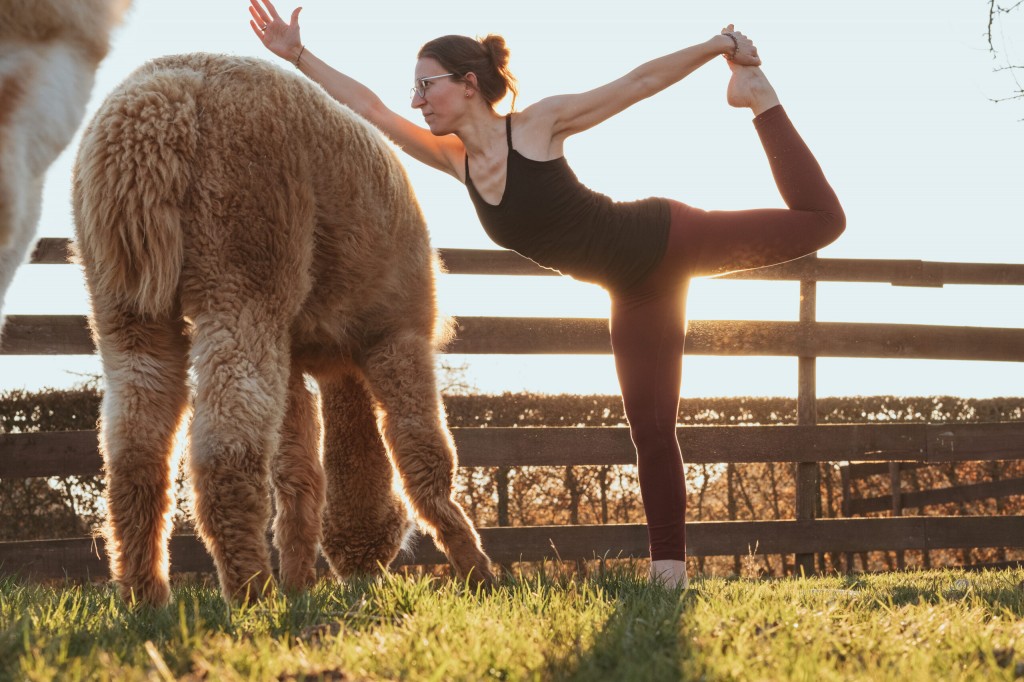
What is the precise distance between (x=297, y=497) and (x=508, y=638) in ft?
4.81

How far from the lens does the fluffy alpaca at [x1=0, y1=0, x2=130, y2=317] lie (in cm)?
168

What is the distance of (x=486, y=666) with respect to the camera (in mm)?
1666

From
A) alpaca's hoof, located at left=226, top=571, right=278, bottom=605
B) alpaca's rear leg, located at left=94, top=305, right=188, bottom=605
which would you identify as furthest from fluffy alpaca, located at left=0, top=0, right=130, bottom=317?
alpaca's hoof, located at left=226, top=571, right=278, bottom=605

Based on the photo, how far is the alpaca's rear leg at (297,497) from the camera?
3.09 m

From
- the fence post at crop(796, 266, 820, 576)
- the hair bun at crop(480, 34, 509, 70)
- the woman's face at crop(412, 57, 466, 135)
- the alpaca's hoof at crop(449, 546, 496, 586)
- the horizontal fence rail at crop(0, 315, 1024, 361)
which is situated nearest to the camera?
the alpaca's hoof at crop(449, 546, 496, 586)

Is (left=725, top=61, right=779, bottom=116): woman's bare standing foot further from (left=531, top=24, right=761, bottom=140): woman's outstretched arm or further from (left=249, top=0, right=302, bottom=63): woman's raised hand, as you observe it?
(left=249, top=0, right=302, bottom=63): woman's raised hand

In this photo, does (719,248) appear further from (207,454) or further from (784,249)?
(207,454)

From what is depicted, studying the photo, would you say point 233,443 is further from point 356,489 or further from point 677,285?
point 677,285

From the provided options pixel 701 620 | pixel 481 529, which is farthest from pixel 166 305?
pixel 481 529

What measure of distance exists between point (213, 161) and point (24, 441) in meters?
2.92

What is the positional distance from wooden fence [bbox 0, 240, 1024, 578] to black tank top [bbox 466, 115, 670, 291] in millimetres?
2046

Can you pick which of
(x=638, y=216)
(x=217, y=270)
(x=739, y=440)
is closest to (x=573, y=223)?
(x=638, y=216)

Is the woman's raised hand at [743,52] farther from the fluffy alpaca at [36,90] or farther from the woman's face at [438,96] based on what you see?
the fluffy alpaca at [36,90]

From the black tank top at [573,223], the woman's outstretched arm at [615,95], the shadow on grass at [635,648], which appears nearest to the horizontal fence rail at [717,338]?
the black tank top at [573,223]
